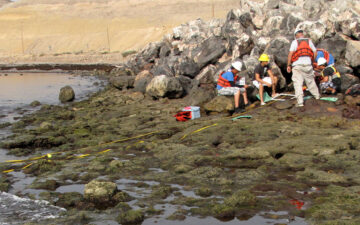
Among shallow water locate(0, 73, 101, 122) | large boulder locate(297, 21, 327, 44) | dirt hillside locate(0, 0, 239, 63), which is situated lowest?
shallow water locate(0, 73, 101, 122)

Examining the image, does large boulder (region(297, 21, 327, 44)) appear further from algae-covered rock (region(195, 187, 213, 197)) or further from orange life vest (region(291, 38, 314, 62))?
algae-covered rock (region(195, 187, 213, 197))

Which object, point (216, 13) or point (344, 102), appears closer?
point (344, 102)

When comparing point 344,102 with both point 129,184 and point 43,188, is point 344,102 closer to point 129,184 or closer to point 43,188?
point 129,184

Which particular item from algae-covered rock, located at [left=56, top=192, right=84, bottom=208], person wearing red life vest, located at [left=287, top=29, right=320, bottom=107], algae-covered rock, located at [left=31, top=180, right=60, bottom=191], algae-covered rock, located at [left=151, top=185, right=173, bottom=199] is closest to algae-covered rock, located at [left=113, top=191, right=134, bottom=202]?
algae-covered rock, located at [left=151, top=185, right=173, bottom=199]

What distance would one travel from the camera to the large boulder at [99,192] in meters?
7.32

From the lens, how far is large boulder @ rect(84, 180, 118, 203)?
24.0ft

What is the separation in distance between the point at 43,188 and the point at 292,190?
15.4 feet

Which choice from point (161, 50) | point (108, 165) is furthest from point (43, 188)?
point (161, 50)

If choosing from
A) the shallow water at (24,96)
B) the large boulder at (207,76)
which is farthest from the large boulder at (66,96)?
the large boulder at (207,76)

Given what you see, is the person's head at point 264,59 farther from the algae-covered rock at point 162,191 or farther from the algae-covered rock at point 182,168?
the algae-covered rock at point 162,191

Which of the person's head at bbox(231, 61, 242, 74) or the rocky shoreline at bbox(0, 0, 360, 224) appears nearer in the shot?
the rocky shoreline at bbox(0, 0, 360, 224)

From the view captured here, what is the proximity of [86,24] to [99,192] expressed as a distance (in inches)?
3829

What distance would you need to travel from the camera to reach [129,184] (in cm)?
813

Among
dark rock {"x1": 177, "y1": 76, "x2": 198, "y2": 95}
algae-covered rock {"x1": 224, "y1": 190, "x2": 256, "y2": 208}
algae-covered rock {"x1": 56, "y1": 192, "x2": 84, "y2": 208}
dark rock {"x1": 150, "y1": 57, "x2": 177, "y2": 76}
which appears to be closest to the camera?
algae-covered rock {"x1": 224, "y1": 190, "x2": 256, "y2": 208}
